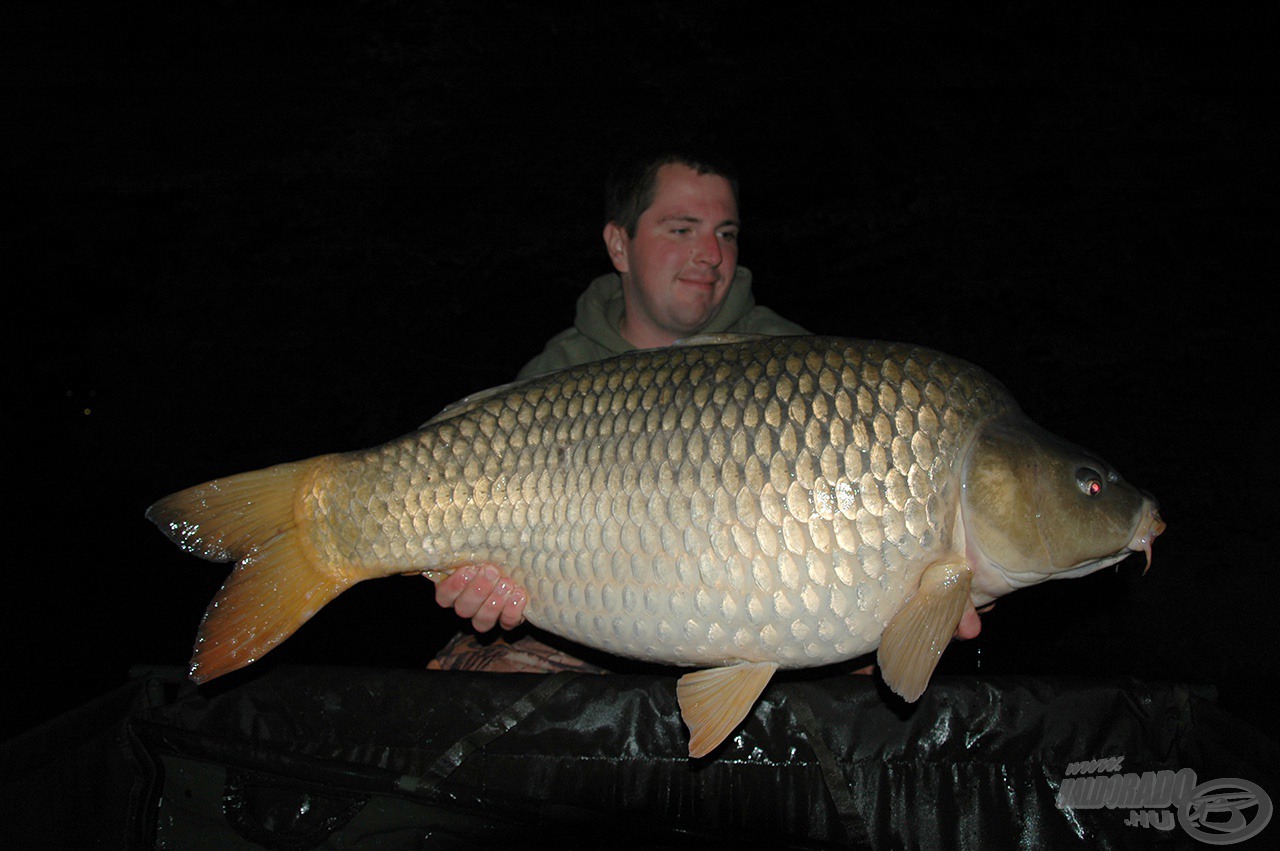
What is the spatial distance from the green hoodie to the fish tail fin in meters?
0.91

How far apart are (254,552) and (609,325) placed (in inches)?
44.5

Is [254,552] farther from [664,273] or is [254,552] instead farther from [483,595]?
[664,273]

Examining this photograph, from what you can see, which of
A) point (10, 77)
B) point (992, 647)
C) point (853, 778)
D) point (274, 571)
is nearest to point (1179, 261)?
point (992, 647)

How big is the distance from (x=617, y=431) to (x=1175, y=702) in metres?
1.03

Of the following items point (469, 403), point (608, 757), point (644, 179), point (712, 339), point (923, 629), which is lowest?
point (608, 757)

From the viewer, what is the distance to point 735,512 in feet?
3.53

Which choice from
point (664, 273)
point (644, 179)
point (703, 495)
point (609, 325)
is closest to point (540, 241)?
point (609, 325)

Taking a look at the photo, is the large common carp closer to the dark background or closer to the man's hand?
the man's hand

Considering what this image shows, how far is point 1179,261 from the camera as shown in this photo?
4.12 meters

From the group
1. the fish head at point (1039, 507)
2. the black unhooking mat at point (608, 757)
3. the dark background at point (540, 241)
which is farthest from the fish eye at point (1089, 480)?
the dark background at point (540, 241)

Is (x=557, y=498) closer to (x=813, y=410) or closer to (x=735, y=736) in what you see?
(x=813, y=410)

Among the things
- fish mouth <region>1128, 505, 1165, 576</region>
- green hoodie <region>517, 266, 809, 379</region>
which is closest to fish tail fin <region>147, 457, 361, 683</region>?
green hoodie <region>517, 266, 809, 379</region>

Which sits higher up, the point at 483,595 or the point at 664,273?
the point at 664,273

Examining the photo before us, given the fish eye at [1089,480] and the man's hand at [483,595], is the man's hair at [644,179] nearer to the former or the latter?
the man's hand at [483,595]
